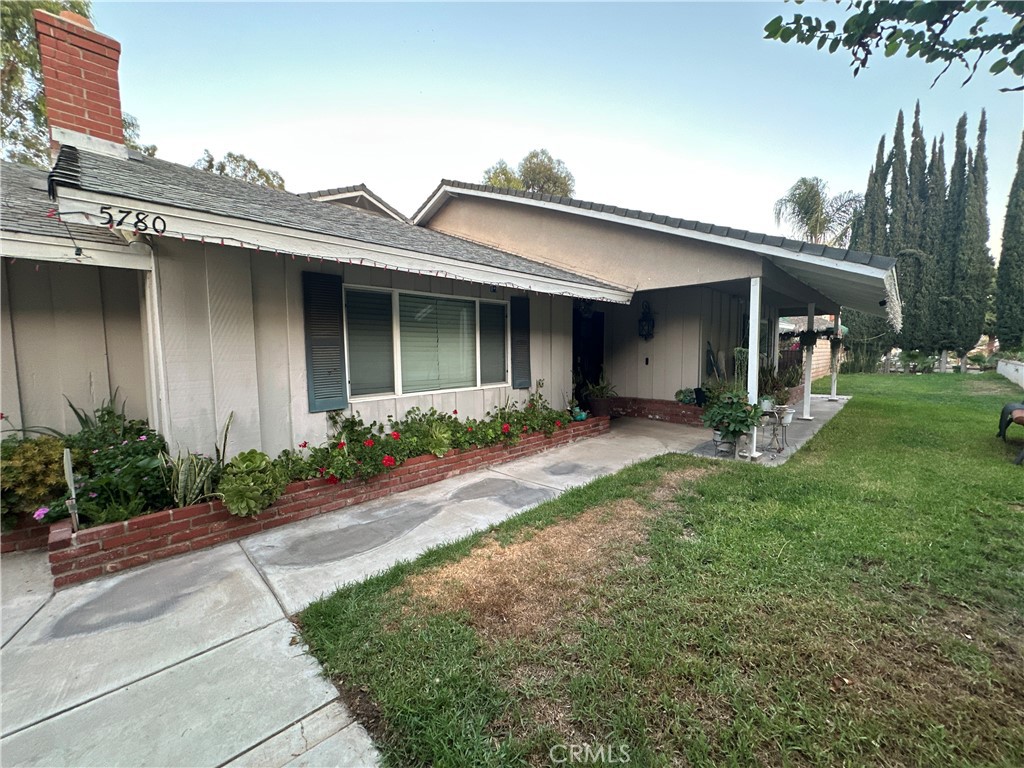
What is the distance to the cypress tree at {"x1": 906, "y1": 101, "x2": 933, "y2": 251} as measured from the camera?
826 inches

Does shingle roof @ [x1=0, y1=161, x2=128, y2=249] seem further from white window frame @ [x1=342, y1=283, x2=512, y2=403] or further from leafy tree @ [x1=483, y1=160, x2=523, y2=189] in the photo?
leafy tree @ [x1=483, y1=160, x2=523, y2=189]

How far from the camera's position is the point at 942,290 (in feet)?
66.4

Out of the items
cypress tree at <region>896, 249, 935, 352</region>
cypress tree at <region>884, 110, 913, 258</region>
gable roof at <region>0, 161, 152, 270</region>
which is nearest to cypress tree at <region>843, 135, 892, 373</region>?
cypress tree at <region>884, 110, 913, 258</region>

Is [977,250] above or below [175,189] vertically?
above

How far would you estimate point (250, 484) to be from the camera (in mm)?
3459

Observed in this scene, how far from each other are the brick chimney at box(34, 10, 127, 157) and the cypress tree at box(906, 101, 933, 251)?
29843mm

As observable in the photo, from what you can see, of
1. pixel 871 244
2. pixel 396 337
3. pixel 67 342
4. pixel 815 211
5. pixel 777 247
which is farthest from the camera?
pixel 871 244

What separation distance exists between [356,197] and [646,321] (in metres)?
7.20

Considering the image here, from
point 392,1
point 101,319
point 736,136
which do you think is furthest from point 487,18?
point 101,319

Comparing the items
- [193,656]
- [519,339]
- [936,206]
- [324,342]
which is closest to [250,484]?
[193,656]

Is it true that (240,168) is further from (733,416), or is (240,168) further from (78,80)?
(733,416)

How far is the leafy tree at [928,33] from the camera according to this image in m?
1.50

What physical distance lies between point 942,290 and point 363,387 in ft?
91.5

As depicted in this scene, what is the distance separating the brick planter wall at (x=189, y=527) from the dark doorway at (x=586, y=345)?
15.2 ft
